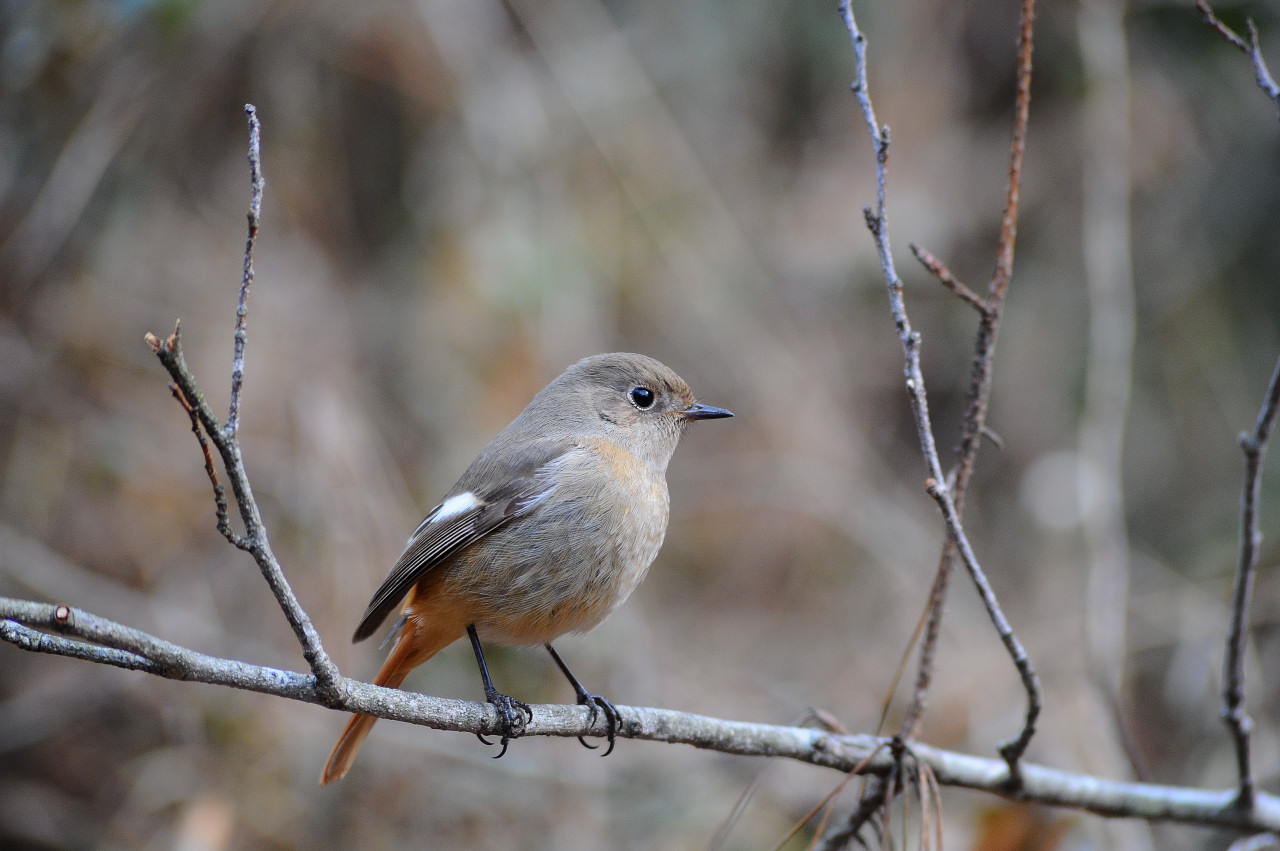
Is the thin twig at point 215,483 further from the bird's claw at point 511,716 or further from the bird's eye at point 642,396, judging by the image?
the bird's eye at point 642,396

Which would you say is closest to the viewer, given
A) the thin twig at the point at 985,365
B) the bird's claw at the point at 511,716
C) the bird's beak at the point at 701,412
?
the thin twig at the point at 985,365

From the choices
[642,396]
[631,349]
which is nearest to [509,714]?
[642,396]

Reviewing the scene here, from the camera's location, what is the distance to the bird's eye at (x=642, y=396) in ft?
11.8

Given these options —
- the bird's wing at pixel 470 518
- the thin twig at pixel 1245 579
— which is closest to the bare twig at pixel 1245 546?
the thin twig at pixel 1245 579

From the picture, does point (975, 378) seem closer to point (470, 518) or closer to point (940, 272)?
point (940, 272)

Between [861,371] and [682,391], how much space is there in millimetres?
3019

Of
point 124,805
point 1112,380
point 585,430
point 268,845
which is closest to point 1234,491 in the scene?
point 1112,380

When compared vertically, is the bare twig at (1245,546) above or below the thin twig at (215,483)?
above

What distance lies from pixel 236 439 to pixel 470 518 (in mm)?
1471

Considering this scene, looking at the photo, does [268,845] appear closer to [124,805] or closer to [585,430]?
[124,805]

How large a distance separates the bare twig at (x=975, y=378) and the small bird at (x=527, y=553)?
3.03 ft

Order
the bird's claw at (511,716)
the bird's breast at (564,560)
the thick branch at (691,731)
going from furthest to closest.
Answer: the bird's breast at (564,560) → the bird's claw at (511,716) → the thick branch at (691,731)

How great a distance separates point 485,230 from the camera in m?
5.72

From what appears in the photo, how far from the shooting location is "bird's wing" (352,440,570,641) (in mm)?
2992
